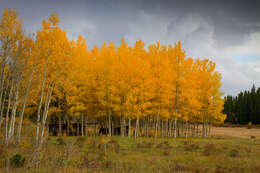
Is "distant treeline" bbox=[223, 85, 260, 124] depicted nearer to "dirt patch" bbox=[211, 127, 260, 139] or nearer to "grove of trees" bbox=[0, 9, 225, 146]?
"dirt patch" bbox=[211, 127, 260, 139]

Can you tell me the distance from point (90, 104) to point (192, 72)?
13.1 m

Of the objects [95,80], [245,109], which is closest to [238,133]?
[95,80]

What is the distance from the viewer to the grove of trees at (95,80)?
1280 centimetres

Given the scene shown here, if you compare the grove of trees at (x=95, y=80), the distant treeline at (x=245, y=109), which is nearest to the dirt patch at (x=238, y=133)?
the grove of trees at (x=95, y=80)

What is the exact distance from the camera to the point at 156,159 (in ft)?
35.2

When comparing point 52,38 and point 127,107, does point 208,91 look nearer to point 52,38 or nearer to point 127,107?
point 127,107

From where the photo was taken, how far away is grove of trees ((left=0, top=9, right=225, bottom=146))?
1280 cm

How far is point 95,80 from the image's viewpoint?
23.2 m

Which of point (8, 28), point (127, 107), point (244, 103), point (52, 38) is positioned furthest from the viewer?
point (244, 103)

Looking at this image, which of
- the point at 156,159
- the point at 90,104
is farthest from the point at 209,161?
the point at 90,104

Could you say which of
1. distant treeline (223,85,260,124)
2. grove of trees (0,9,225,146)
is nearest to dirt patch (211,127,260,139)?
grove of trees (0,9,225,146)

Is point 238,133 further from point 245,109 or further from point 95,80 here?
point 245,109

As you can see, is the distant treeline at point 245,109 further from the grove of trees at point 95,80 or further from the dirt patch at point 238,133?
the grove of trees at point 95,80

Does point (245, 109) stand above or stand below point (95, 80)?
below
